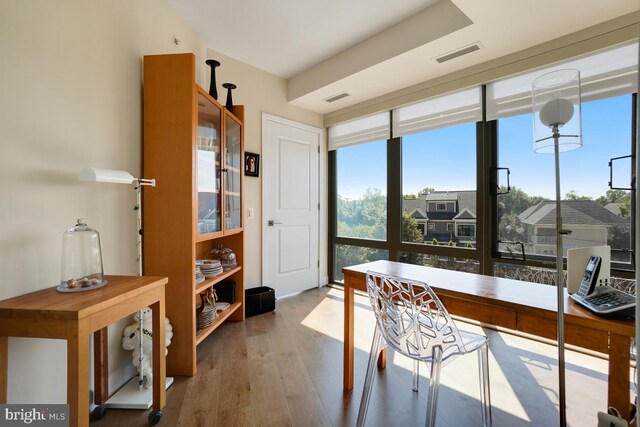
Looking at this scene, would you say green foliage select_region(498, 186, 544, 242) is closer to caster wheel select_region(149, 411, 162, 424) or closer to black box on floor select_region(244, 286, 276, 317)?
black box on floor select_region(244, 286, 276, 317)

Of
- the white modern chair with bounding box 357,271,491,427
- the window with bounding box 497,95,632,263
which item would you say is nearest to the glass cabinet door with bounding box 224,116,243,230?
the white modern chair with bounding box 357,271,491,427

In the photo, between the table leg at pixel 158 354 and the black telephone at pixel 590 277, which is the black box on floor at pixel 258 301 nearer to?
the table leg at pixel 158 354

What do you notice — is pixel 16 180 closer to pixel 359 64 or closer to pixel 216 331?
pixel 216 331

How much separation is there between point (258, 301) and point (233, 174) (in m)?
1.37

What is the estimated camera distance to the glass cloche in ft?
4.40

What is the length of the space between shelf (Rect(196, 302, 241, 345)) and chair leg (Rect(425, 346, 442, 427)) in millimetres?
1565

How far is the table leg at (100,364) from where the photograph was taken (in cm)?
160

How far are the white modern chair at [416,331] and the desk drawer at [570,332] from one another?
243 mm

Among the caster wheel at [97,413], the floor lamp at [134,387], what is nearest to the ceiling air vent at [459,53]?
the floor lamp at [134,387]

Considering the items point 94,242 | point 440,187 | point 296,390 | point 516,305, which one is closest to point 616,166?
point 440,187

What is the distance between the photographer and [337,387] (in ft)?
6.01

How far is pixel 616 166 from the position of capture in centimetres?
216

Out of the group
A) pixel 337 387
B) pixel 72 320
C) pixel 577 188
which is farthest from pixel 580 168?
pixel 72 320

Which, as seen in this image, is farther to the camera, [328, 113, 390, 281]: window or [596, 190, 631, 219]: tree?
[328, 113, 390, 281]: window
